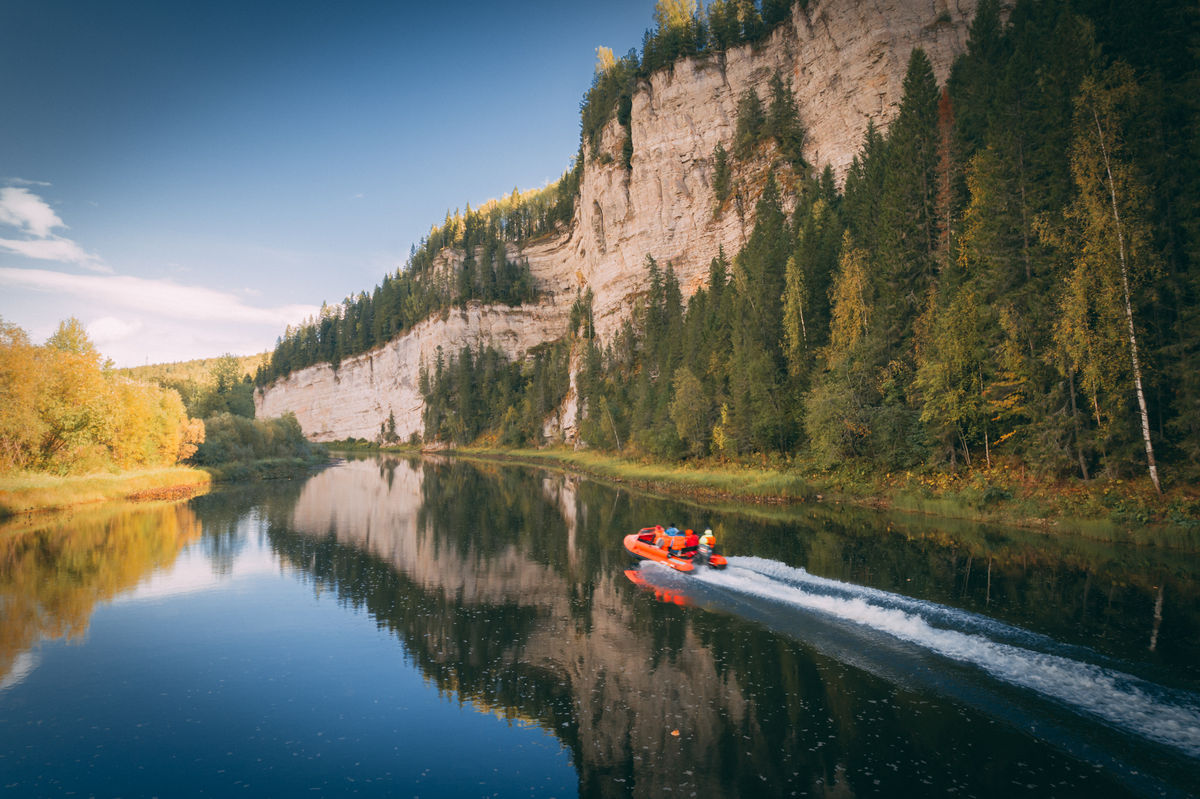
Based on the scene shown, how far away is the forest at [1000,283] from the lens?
66.7 feet

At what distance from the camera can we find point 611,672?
1214 centimetres

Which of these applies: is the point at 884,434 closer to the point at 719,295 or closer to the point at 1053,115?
the point at 1053,115

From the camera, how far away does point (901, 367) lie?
31.6 meters

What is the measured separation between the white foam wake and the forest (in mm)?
12703

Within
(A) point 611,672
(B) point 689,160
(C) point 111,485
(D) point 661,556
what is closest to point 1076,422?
(D) point 661,556

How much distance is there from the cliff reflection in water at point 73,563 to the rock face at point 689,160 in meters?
57.3

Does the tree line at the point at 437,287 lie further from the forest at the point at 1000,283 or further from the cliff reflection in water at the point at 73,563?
the cliff reflection in water at the point at 73,563

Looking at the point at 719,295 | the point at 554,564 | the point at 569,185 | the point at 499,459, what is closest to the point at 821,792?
the point at 554,564

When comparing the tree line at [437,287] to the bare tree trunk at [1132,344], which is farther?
the tree line at [437,287]

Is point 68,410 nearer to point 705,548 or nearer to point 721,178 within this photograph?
point 705,548

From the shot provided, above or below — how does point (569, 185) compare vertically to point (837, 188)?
above

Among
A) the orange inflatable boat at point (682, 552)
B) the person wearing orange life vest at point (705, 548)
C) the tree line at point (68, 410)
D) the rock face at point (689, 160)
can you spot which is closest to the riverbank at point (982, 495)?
the orange inflatable boat at point (682, 552)

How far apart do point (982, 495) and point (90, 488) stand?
52264 mm

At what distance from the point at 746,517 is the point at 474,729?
888 inches
